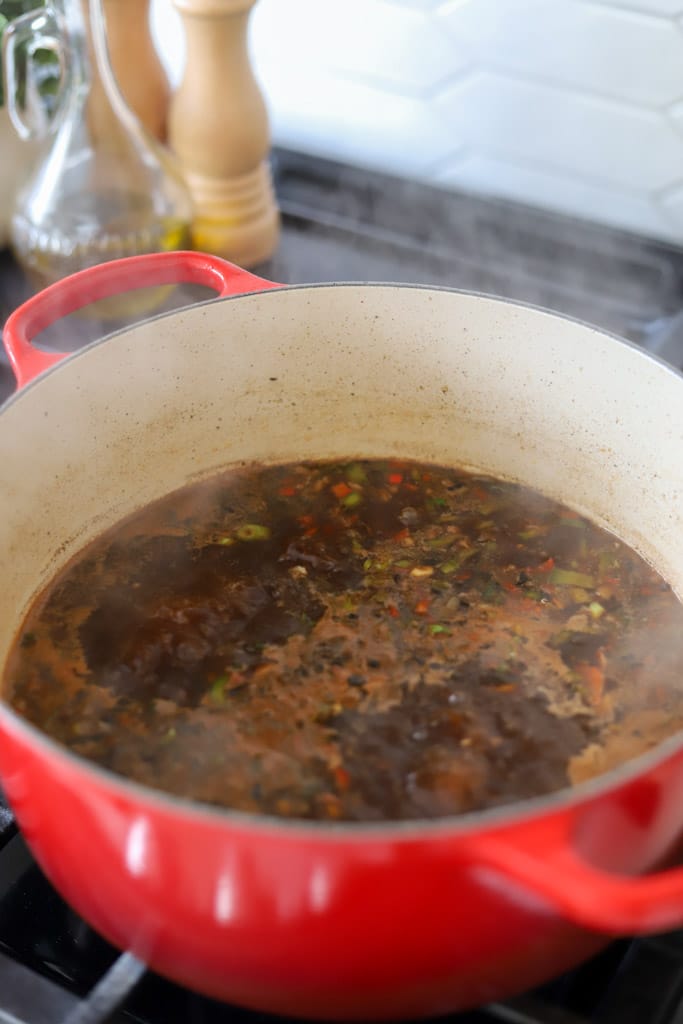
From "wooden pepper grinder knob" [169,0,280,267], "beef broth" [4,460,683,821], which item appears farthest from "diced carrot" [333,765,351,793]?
"wooden pepper grinder knob" [169,0,280,267]

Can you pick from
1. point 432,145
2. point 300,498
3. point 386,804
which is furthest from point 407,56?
point 386,804

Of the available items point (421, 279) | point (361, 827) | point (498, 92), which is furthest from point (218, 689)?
point (498, 92)

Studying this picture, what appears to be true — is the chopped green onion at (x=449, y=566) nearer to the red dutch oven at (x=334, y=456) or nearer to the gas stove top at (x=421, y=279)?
the red dutch oven at (x=334, y=456)

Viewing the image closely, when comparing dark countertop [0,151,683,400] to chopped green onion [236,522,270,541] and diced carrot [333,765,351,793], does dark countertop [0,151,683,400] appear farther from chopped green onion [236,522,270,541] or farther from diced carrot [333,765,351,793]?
diced carrot [333,765,351,793]

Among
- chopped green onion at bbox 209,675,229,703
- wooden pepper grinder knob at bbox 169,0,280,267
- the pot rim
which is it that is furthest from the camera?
wooden pepper grinder knob at bbox 169,0,280,267

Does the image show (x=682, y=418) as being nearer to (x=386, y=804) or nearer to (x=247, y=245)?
(x=386, y=804)

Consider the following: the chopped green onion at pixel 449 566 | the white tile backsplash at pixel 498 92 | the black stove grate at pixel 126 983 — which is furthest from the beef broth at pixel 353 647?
the white tile backsplash at pixel 498 92

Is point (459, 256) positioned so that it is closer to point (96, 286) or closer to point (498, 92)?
point (498, 92)
